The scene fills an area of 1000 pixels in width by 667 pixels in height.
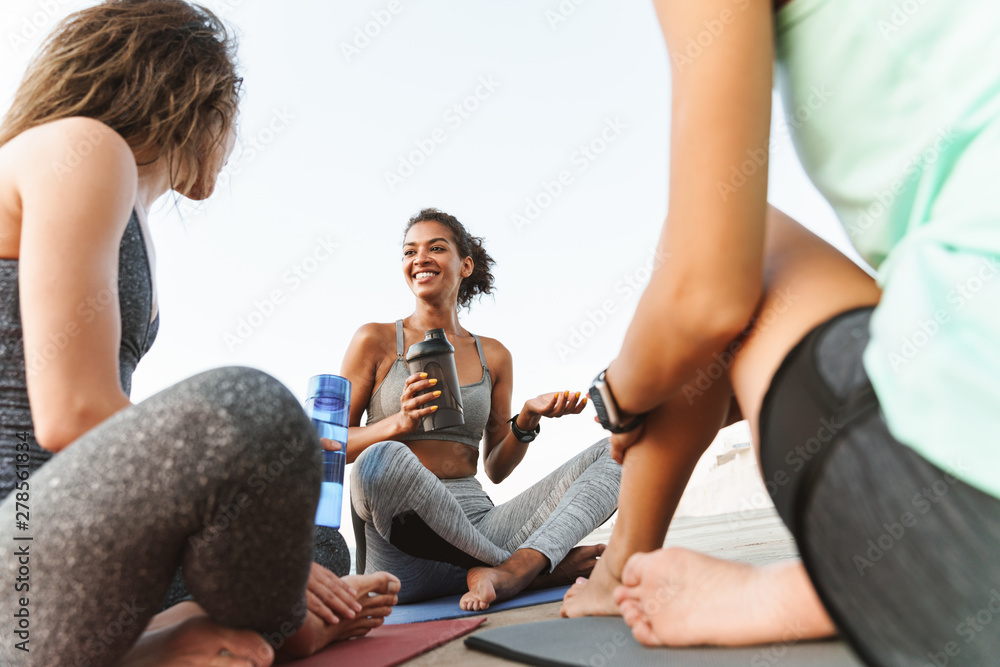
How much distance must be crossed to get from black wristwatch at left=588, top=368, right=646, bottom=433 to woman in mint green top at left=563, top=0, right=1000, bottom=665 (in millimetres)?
101

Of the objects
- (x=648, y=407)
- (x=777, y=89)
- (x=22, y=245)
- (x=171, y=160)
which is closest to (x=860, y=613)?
(x=648, y=407)

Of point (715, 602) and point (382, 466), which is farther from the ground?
point (715, 602)

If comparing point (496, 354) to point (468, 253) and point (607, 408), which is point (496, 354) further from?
point (607, 408)

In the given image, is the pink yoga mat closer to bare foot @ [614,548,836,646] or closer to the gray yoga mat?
the gray yoga mat

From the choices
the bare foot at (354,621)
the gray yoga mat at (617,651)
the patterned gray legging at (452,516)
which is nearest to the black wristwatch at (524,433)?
the patterned gray legging at (452,516)

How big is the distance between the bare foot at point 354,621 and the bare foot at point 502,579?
0.45 m

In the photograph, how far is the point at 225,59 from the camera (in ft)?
4.06

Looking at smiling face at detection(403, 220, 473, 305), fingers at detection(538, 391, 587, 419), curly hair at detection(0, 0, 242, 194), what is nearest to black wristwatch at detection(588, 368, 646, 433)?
curly hair at detection(0, 0, 242, 194)

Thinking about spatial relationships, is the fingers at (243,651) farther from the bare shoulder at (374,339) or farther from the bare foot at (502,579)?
the bare shoulder at (374,339)

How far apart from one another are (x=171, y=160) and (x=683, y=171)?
91cm

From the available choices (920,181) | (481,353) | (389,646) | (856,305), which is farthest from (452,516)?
(920,181)

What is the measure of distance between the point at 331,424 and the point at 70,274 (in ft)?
3.16

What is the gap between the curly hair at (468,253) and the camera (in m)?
3.11

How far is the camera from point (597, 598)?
1.16 m
